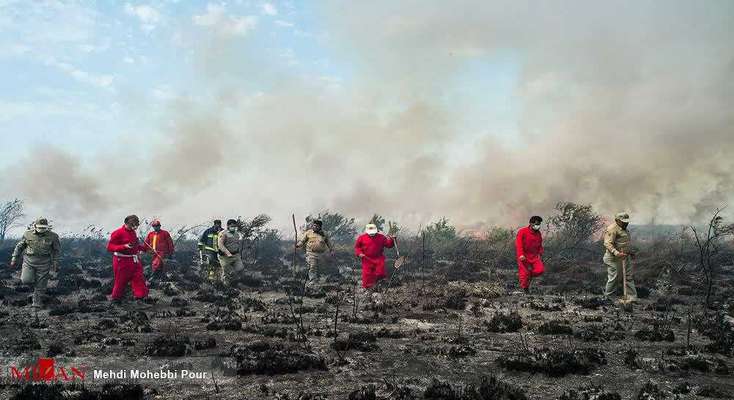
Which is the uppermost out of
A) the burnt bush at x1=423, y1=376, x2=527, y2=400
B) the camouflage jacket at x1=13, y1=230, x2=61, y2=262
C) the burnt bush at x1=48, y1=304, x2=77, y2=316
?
the camouflage jacket at x1=13, y1=230, x2=61, y2=262

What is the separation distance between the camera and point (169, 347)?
8891 millimetres

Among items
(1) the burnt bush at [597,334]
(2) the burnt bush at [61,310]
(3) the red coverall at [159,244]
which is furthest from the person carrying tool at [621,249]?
(2) the burnt bush at [61,310]

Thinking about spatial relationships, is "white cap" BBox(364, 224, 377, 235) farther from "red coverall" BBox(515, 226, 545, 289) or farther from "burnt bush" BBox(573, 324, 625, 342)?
"burnt bush" BBox(573, 324, 625, 342)

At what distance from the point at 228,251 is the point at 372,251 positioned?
15.9 ft

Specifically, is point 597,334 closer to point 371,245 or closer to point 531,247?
point 531,247

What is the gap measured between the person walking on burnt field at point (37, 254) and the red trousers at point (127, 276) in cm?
152

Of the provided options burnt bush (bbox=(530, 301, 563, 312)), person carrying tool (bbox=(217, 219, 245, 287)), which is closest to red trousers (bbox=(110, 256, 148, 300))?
person carrying tool (bbox=(217, 219, 245, 287))

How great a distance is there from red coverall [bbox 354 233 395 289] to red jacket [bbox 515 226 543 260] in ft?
12.6

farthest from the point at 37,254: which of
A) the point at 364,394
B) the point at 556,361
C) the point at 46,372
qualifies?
the point at 556,361

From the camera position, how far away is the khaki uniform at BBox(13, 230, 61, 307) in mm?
12422

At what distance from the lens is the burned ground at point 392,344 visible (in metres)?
6.80

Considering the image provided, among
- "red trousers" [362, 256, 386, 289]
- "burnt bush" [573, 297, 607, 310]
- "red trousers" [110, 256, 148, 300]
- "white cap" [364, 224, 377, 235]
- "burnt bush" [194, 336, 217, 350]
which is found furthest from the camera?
"red trousers" [362, 256, 386, 289]

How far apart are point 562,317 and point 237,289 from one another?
11.3 meters

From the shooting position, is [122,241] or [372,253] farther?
[372,253]
